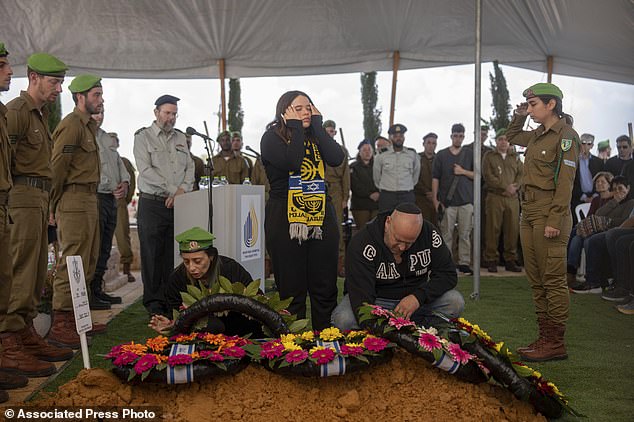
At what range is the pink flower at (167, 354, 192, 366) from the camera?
276cm

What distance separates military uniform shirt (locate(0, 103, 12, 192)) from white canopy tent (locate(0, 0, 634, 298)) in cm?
670

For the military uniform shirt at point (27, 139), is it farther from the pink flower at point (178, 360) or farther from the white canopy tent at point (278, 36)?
the white canopy tent at point (278, 36)

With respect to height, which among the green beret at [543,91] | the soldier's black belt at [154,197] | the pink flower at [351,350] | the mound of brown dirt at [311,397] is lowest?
the mound of brown dirt at [311,397]

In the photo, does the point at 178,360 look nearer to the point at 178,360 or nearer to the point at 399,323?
the point at 178,360

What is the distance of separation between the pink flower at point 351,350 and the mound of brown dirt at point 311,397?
12 cm

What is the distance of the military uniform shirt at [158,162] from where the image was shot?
5.96m

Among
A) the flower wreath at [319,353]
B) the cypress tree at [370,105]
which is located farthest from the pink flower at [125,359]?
the cypress tree at [370,105]

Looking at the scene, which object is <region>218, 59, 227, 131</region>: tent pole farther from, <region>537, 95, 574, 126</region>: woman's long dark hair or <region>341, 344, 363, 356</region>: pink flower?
<region>341, 344, 363, 356</region>: pink flower

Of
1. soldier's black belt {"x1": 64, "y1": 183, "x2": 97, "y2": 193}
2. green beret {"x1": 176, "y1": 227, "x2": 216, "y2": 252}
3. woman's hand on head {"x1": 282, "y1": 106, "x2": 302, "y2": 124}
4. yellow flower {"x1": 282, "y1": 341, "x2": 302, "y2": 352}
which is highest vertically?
woman's hand on head {"x1": 282, "y1": 106, "x2": 302, "y2": 124}

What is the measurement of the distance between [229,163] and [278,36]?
2.34 m

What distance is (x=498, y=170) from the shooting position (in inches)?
394

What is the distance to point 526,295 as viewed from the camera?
7.71 m

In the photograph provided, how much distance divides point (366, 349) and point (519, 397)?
0.69 meters

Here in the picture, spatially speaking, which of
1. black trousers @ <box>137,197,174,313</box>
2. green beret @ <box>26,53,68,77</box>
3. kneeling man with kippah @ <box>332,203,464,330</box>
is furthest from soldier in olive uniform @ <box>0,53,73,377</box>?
kneeling man with kippah @ <box>332,203,464,330</box>
